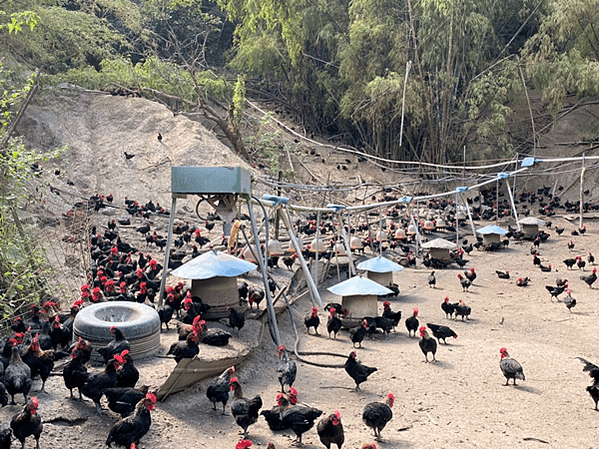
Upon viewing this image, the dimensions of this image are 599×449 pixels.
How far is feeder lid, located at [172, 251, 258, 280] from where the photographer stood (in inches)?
422

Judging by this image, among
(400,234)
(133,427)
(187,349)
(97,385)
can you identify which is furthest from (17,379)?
(400,234)

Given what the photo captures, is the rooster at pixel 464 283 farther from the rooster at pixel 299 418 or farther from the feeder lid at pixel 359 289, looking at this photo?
the rooster at pixel 299 418

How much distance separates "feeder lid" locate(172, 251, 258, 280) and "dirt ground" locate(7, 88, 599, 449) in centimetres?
104

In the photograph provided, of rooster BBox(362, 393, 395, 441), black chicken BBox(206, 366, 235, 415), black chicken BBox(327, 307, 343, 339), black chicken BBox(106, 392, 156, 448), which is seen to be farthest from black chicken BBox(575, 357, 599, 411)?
black chicken BBox(106, 392, 156, 448)

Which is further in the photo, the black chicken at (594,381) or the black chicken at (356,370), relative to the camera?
the black chicken at (356,370)

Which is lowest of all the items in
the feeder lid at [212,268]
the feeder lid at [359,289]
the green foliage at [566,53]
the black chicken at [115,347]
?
the feeder lid at [359,289]

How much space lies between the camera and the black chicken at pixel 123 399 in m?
7.04

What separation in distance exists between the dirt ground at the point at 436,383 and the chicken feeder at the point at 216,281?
2.47 feet

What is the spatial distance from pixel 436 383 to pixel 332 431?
3416mm

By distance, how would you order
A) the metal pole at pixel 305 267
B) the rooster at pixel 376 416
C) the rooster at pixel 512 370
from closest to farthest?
the rooster at pixel 376 416 → the rooster at pixel 512 370 → the metal pole at pixel 305 267

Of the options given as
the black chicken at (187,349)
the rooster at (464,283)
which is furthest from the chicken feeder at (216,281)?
the rooster at (464,283)

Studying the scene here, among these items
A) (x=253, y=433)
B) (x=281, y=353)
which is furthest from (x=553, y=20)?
(x=253, y=433)

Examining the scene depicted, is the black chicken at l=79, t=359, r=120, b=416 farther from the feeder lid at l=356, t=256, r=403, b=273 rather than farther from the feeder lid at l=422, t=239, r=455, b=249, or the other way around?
the feeder lid at l=422, t=239, r=455, b=249

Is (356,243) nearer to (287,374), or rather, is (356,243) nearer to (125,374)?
(287,374)
